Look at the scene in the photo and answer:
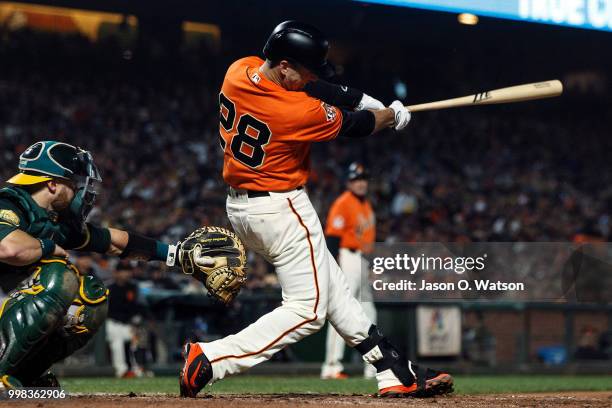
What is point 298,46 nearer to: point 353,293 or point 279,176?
point 279,176

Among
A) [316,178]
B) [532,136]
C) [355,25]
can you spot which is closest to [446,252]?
[316,178]

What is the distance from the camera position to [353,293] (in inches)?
313

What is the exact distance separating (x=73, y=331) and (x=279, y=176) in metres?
1.18

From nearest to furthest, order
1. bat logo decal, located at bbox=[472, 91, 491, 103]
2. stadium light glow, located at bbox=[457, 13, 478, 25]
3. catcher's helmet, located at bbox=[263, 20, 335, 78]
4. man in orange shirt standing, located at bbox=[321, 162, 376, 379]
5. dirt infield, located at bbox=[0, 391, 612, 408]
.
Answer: dirt infield, located at bbox=[0, 391, 612, 408], catcher's helmet, located at bbox=[263, 20, 335, 78], bat logo decal, located at bbox=[472, 91, 491, 103], man in orange shirt standing, located at bbox=[321, 162, 376, 379], stadium light glow, located at bbox=[457, 13, 478, 25]

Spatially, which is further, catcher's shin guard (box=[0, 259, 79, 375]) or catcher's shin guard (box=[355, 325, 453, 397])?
catcher's shin guard (box=[355, 325, 453, 397])

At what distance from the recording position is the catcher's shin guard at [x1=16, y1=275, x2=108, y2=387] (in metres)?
4.26

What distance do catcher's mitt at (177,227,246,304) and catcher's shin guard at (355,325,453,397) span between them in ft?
2.31

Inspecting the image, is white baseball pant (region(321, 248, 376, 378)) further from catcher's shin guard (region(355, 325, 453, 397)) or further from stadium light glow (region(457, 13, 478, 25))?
stadium light glow (region(457, 13, 478, 25))

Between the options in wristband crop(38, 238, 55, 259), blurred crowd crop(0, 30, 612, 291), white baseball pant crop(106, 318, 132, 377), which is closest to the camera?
wristband crop(38, 238, 55, 259)

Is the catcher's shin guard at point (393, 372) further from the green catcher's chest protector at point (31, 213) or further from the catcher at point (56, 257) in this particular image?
the green catcher's chest protector at point (31, 213)

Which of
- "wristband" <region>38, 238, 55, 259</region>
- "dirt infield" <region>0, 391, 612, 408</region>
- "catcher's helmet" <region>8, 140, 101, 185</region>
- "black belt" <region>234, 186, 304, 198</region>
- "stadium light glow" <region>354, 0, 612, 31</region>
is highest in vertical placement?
"stadium light glow" <region>354, 0, 612, 31</region>

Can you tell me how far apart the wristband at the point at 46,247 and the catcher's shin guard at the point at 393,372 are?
1.56 metres

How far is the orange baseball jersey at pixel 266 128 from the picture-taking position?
4.33 meters

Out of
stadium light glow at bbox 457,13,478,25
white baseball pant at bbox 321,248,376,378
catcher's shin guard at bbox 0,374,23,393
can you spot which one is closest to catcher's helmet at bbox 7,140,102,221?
catcher's shin guard at bbox 0,374,23,393
